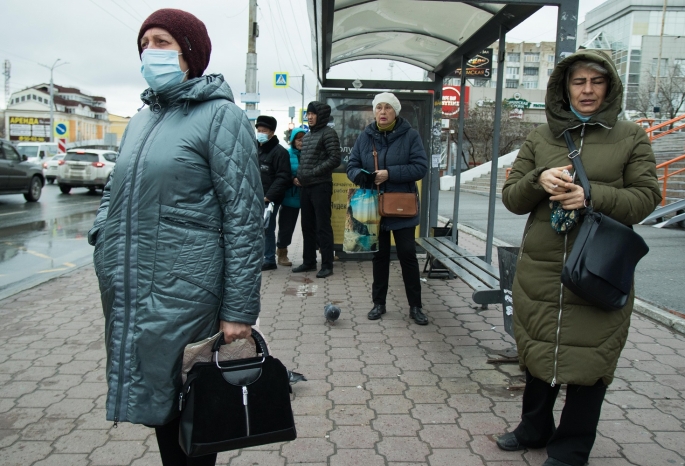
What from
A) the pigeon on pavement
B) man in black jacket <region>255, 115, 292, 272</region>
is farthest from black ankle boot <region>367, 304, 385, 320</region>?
man in black jacket <region>255, 115, 292, 272</region>

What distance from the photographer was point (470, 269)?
4.83m

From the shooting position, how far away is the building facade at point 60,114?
7156 centimetres

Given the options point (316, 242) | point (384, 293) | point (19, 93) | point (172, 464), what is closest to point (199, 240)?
point (172, 464)

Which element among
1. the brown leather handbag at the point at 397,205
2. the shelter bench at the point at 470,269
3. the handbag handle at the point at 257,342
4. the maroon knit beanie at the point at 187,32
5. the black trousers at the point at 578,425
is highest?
the maroon knit beanie at the point at 187,32

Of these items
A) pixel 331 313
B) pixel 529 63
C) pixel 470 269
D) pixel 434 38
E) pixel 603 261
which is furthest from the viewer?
pixel 529 63

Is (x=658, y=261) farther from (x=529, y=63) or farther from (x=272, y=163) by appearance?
(x=529, y=63)

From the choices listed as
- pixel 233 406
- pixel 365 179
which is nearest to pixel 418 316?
pixel 365 179

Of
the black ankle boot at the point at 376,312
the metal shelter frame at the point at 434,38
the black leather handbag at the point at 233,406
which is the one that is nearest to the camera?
the black leather handbag at the point at 233,406

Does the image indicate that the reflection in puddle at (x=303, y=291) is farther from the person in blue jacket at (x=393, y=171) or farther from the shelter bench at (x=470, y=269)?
the shelter bench at (x=470, y=269)

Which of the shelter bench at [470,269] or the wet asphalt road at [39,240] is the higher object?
the shelter bench at [470,269]

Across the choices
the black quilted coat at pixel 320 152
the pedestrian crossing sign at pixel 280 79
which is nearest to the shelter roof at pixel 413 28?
the black quilted coat at pixel 320 152

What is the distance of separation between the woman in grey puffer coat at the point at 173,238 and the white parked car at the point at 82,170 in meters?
20.7

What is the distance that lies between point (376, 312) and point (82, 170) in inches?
745

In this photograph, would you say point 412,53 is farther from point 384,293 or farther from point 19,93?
point 19,93
